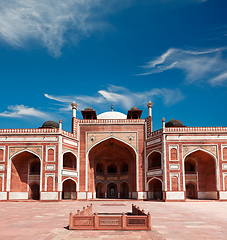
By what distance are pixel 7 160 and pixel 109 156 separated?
47.1ft

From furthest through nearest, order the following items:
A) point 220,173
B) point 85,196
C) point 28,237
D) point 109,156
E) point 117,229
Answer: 1. point 109,156
2. point 85,196
3. point 220,173
4. point 117,229
5. point 28,237

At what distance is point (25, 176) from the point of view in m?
31.7

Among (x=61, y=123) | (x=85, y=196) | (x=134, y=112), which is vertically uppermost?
(x=134, y=112)

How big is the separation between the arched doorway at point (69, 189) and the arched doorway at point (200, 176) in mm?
13977

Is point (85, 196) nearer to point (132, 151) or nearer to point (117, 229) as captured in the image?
point (132, 151)

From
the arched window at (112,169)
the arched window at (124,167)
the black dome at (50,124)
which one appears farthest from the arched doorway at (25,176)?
the arched window at (124,167)

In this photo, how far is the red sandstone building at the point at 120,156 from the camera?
95.4 ft

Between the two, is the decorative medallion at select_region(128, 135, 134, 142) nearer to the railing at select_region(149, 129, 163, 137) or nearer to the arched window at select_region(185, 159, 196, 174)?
the railing at select_region(149, 129, 163, 137)

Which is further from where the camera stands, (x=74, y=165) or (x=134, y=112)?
(x=134, y=112)

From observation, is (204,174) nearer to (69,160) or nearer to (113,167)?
(113,167)

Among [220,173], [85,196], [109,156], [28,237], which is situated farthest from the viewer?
[109,156]

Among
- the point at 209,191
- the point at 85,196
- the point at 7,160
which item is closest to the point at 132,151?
Result: the point at 85,196

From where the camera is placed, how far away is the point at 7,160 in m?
29.6

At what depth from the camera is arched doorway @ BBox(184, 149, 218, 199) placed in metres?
30.3
